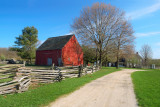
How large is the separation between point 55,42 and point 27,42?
1121 cm

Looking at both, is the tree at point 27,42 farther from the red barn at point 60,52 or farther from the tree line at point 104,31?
the tree line at point 104,31

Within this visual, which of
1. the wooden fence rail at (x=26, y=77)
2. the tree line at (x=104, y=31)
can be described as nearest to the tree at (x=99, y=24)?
the tree line at (x=104, y=31)

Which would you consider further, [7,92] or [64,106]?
[7,92]

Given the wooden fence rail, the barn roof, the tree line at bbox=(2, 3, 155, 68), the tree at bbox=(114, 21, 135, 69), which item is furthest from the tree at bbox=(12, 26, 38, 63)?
the wooden fence rail

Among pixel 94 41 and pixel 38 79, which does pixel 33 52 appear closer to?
pixel 94 41

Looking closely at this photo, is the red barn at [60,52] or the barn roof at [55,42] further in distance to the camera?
the barn roof at [55,42]

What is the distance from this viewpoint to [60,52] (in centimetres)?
3180

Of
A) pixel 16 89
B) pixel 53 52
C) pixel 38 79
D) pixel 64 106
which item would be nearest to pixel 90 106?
pixel 64 106

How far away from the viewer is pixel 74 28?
29.0 metres

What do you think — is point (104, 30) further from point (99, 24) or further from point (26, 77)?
point (26, 77)

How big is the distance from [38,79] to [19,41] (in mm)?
36327

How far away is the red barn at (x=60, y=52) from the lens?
105 ft

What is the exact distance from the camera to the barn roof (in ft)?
110

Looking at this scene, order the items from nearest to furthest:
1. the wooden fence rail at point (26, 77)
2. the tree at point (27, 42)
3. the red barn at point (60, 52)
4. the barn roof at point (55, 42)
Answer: the wooden fence rail at point (26, 77) → the red barn at point (60, 52) → the barn roof at point (55, 42) → the tree at point (27, 42)
